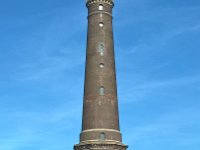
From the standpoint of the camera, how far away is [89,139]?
170 ft

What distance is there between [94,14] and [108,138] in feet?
52.9

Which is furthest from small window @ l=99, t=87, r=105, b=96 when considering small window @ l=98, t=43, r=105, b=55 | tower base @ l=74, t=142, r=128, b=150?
tower base @ l=74, t=142, r=128, b=150

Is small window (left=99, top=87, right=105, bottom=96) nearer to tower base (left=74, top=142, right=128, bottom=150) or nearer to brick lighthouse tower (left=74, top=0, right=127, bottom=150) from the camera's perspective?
brick lighthouse tower (left=74, top=0, right=127, bottom=150)

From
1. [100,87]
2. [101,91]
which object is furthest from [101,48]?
[101,91]

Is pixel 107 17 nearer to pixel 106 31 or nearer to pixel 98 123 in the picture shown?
pixel 106 31

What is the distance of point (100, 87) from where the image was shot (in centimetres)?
5400

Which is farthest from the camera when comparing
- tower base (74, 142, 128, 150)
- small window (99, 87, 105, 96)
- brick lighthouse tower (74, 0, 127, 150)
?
small window (99, 87, 105, 96)

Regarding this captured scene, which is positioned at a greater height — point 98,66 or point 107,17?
point 107,17

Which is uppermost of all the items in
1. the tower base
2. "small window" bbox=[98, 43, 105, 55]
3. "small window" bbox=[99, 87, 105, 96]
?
"small window" bbox=[98, 43, 105, 55]

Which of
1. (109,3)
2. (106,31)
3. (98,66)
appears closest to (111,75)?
(98,66)

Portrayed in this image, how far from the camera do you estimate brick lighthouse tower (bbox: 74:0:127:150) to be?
5194cm

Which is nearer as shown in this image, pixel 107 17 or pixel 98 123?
pixel 98 123

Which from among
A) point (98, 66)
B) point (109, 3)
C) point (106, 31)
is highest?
point (109, 3)

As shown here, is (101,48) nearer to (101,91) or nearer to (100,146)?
(101,91)
